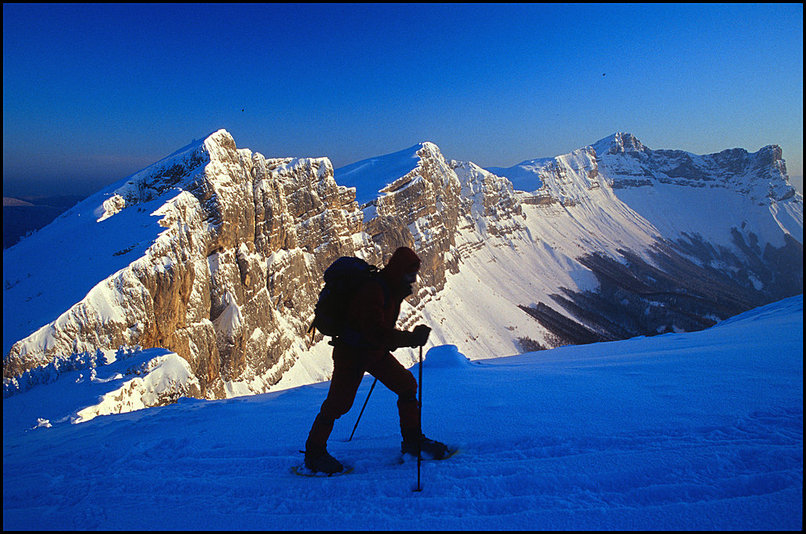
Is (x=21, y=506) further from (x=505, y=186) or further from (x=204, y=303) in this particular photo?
(x=505, y=186)

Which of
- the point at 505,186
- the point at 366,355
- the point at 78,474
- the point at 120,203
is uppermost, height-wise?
the point at 505,186

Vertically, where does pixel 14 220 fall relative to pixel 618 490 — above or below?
above

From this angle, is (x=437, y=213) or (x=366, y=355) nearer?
(x=366, y=355)

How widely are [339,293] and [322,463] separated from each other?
1569 mm

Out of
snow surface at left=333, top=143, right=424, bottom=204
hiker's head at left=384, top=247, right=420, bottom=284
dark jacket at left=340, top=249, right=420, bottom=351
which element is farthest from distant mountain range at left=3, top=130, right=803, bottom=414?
hiker's head at left=384, top=247, right=420, bottom=284

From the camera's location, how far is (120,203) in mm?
33406

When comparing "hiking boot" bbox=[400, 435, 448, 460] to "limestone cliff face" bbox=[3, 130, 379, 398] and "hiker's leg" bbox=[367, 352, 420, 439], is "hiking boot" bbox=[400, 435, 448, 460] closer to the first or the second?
"hiker's leg" bbox=[367, 352, 420, 439]

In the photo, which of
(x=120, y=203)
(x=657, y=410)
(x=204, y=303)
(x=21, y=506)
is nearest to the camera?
(x=21, y=506)

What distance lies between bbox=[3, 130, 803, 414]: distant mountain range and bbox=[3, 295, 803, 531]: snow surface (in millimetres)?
11545

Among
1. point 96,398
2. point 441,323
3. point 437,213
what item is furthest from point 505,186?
point 96,398

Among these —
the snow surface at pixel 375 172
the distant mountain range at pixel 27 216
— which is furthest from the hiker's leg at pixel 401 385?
the distant mountain range at pixel 27 216

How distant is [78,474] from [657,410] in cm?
599

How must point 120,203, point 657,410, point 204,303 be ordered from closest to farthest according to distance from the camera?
point 657,410 → point 120,203 → point 204,303

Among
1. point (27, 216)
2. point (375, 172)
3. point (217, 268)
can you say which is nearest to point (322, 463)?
point (217, 268)
